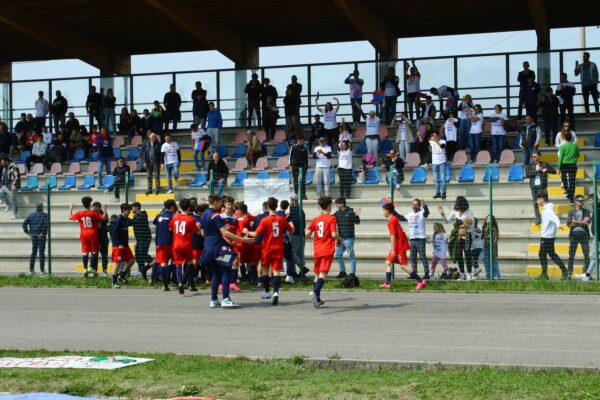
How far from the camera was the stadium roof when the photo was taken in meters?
33.1

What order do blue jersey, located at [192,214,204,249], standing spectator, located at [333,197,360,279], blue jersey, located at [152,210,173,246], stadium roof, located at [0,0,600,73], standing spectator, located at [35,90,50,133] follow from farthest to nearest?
standing spectator, located at [35,90,50,133] < stadium roof, located at [0,0,600,73] < standing spectator, located at [333,197,360,279] < blue jersey, located at [152,210,173,246] < blue jersey, located at [192,214,204,249]

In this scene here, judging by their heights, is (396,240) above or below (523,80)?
below

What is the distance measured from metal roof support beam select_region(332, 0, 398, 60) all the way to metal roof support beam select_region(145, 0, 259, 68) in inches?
182

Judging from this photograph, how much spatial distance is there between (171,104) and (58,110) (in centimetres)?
412

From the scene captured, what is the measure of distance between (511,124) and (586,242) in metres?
10.1

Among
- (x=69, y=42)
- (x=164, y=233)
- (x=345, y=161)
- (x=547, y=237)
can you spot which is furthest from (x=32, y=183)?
(x=547, y=237)

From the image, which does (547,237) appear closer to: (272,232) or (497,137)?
(272,232)

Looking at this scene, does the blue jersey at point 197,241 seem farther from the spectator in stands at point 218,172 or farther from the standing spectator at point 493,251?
the standing spectator at point 493,251

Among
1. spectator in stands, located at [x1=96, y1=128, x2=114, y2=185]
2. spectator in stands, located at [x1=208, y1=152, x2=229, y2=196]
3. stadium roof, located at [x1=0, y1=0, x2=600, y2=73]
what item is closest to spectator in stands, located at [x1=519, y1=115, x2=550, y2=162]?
stadium roof, located at [x1=0, y1=0, x2=600, y2=73]

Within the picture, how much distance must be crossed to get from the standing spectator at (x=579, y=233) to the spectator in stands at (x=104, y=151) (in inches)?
592

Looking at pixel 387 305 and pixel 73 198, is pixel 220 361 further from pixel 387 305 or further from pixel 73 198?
pixel 73 198

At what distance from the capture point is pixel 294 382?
1105 cm

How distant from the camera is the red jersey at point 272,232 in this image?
61.9 feet

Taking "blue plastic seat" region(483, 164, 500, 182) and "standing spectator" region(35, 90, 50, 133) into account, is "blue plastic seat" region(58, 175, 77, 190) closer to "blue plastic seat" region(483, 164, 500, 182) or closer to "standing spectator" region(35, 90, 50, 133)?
"standing spectator" region(35, 90, 50, 133)
